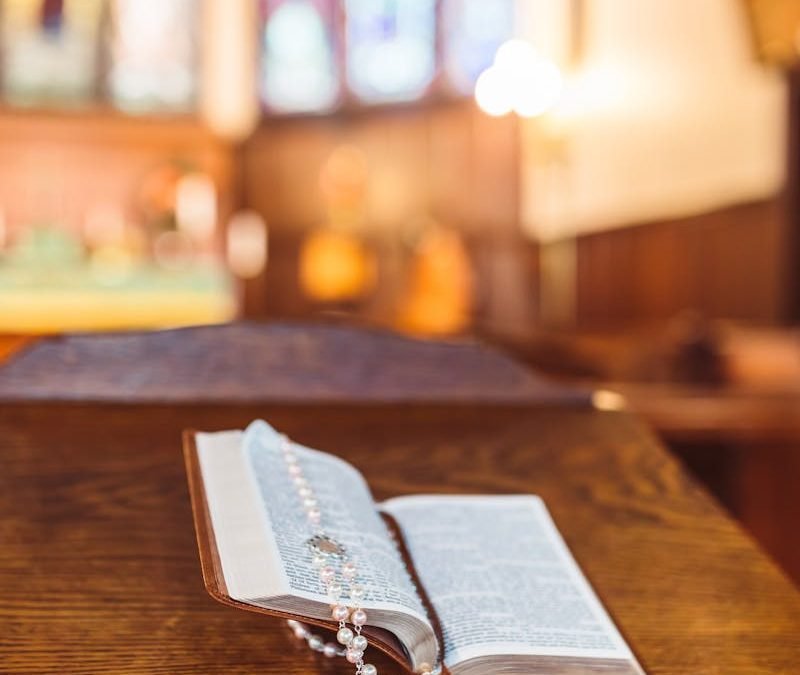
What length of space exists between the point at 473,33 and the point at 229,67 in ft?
6.45

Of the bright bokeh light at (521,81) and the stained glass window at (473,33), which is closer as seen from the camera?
the bright bokeh light at (521,81)

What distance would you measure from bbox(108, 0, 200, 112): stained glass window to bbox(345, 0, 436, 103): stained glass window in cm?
127

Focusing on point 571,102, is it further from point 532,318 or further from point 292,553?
point 292,553

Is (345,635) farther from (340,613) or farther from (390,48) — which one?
(390,48)

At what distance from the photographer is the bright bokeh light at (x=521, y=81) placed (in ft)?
22.6

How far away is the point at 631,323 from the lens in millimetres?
5879

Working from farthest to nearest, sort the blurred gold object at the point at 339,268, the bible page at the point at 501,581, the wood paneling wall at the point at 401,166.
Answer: the blurred gold object at the point at 339,268
the wood paneling wall at the point at 401,166
the bible page at the point at 501,581

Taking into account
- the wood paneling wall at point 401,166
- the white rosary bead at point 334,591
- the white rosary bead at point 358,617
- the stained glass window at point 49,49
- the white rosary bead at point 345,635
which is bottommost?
the white rosary bead at point 345,635

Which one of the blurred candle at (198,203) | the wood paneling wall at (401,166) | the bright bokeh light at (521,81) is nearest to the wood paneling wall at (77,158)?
the blurred candle at (198,203)

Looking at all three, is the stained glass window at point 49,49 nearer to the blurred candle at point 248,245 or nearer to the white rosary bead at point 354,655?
the blurred candle at point 248,245

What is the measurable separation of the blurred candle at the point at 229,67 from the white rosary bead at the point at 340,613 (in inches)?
294

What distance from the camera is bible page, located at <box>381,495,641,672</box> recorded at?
29.5 inches

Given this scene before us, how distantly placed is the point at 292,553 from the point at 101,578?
19 centimetres

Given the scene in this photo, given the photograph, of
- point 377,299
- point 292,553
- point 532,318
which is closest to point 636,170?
point 532,318
